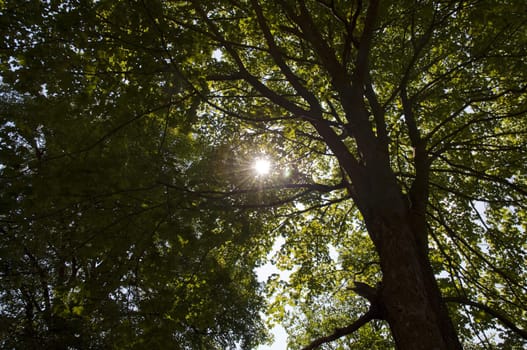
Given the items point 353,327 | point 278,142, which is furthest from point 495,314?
point 278,142

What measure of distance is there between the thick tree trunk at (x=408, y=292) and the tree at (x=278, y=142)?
0.02 metres

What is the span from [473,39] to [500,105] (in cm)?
206

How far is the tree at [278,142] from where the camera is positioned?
158 inches

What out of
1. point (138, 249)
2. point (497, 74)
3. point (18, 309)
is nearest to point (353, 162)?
point (138, 249)

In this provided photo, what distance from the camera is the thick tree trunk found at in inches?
134

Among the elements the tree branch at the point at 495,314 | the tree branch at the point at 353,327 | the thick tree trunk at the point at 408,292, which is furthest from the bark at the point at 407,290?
the tree branch at the point at 495,314

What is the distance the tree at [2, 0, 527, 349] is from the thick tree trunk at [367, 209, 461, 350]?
19mm

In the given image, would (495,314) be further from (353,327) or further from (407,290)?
(353,327)

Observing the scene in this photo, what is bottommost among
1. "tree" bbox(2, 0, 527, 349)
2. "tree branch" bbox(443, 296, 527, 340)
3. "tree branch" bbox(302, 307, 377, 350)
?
"tree branch" bbox(302, 307, 377, 350)

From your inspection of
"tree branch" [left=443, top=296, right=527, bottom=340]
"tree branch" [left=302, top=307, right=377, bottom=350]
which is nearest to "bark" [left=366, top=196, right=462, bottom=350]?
"tree branch" [left=302, top=307, right=377, bottom=350]

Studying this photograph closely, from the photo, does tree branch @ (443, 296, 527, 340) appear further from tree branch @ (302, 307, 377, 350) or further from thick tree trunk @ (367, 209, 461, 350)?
tree branch @ (302, 307, 377, 350)

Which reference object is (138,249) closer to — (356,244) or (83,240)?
(83,240)

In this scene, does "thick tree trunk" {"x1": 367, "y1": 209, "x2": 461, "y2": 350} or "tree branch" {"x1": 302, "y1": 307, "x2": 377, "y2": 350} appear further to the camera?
"tree branch" {"x1": 302, "y1": 307, "x2": 377, "y2": 350}

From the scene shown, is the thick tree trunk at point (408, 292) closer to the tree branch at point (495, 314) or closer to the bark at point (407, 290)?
the bark at point (407, 290)
